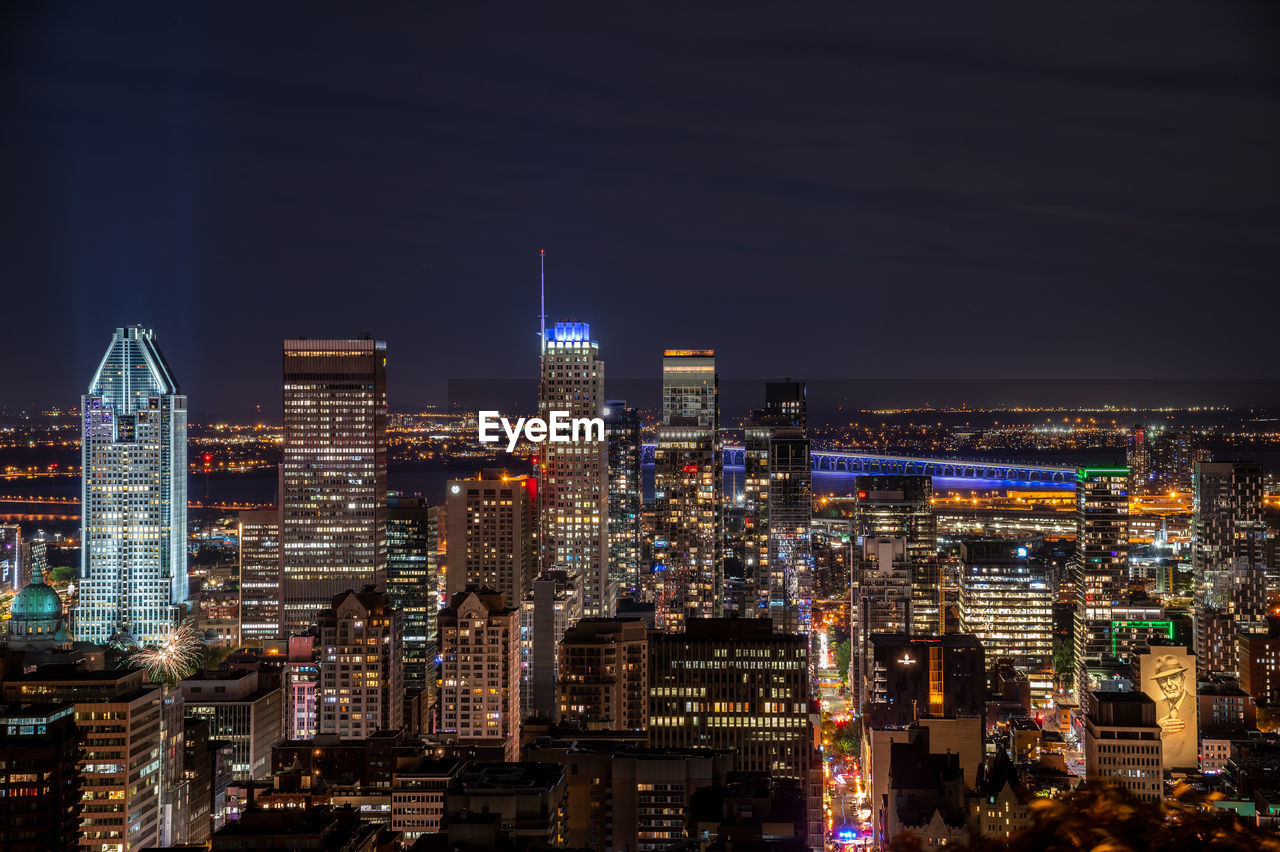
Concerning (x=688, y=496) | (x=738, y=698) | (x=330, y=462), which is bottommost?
(x=738, y=698)

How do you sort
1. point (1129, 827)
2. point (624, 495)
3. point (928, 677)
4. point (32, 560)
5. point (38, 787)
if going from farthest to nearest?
point (624, 495), point (32, 560), point (928, 677), point (38, 787), point (1129, 827)

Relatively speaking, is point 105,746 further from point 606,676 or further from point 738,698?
point 606,676

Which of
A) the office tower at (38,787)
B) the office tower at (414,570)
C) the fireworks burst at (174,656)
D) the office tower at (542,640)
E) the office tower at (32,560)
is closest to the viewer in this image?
the office tower at (38,787)

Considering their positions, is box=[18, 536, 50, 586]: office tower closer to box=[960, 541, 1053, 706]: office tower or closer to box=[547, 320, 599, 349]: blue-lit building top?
box=[547, 320, 599, 349]: blue-lit building top

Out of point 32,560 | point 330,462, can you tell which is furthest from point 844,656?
point 32,560

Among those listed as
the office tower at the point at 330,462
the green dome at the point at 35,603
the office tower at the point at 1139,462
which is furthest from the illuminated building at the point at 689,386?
the green dome at the point at 35,603

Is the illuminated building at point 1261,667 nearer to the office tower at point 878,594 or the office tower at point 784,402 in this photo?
the office tower at point 878,594
